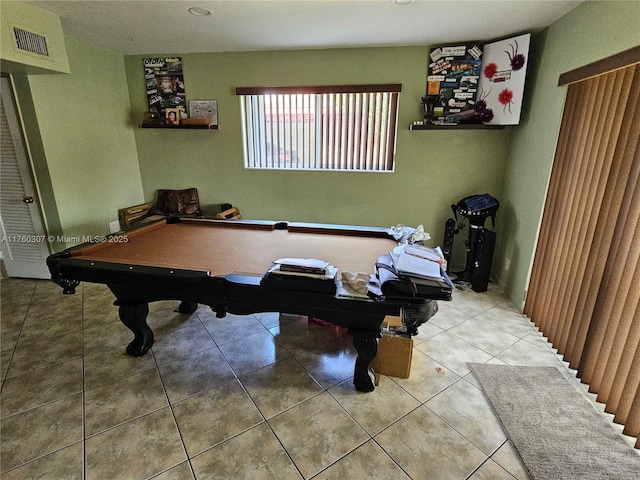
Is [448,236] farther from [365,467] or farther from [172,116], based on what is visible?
[172,116]

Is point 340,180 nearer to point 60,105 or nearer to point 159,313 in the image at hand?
point 159,313

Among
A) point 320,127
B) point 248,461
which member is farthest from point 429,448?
point 320,127

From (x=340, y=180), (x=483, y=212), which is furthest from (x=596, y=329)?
(x=340, y=180)

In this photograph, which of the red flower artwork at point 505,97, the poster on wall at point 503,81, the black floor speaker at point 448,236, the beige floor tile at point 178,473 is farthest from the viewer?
the black floor speaker at point 448,236

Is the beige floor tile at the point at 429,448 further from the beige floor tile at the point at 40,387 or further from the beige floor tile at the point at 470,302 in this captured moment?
the beige floor tile at the point at 40,387

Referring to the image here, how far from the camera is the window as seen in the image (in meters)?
3.75

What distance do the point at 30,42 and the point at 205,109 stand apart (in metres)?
1.73

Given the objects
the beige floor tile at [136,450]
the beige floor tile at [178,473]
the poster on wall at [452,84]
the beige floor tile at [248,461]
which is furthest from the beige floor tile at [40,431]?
the poster on wall at [452,84]

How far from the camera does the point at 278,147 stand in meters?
4.15

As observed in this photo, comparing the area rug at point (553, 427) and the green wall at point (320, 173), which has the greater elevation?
the green wall at point (320, 173)

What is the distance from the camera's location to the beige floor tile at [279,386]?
6.17ft

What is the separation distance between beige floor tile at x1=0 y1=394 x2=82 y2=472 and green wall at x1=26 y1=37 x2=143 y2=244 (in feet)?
7.45

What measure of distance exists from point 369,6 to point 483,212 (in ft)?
7.30

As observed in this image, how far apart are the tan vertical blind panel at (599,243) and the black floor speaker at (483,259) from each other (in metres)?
0.62
